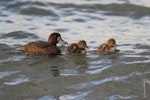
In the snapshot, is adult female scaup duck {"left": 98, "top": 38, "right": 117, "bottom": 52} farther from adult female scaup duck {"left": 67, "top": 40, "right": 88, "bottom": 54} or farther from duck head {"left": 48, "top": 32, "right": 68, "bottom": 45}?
duck head {"left": 48, "top": 32, "right": 68, "bottom": 45}

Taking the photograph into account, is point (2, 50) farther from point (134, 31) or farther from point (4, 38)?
point (134, 31)

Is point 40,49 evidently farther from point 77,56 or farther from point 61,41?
point 77,56

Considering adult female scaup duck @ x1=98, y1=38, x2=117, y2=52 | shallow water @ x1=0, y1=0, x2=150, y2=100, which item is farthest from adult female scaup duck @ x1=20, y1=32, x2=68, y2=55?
adult female scaup duck @ x1=98, y1=38, x2=117, y2=52

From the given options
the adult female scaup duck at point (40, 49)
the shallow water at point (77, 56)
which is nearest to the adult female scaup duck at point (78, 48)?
the shallow water at point (77, 56)

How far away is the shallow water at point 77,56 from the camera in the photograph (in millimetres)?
7476

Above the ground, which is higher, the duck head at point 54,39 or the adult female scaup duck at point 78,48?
the duck head at point 54,39

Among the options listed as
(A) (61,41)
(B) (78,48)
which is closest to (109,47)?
(B) (78,48)

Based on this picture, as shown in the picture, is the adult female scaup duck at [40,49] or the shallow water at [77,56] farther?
the adult female scaup duck at [40,49]

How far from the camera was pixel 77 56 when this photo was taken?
31.1ft

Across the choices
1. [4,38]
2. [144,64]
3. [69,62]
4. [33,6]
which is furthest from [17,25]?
[144,64]

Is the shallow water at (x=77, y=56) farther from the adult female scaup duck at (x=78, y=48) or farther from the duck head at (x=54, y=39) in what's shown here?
the duck head at (x=54, y=39)

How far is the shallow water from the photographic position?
7476 millimetres

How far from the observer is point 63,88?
7582mm

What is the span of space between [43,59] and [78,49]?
29.4 inches
